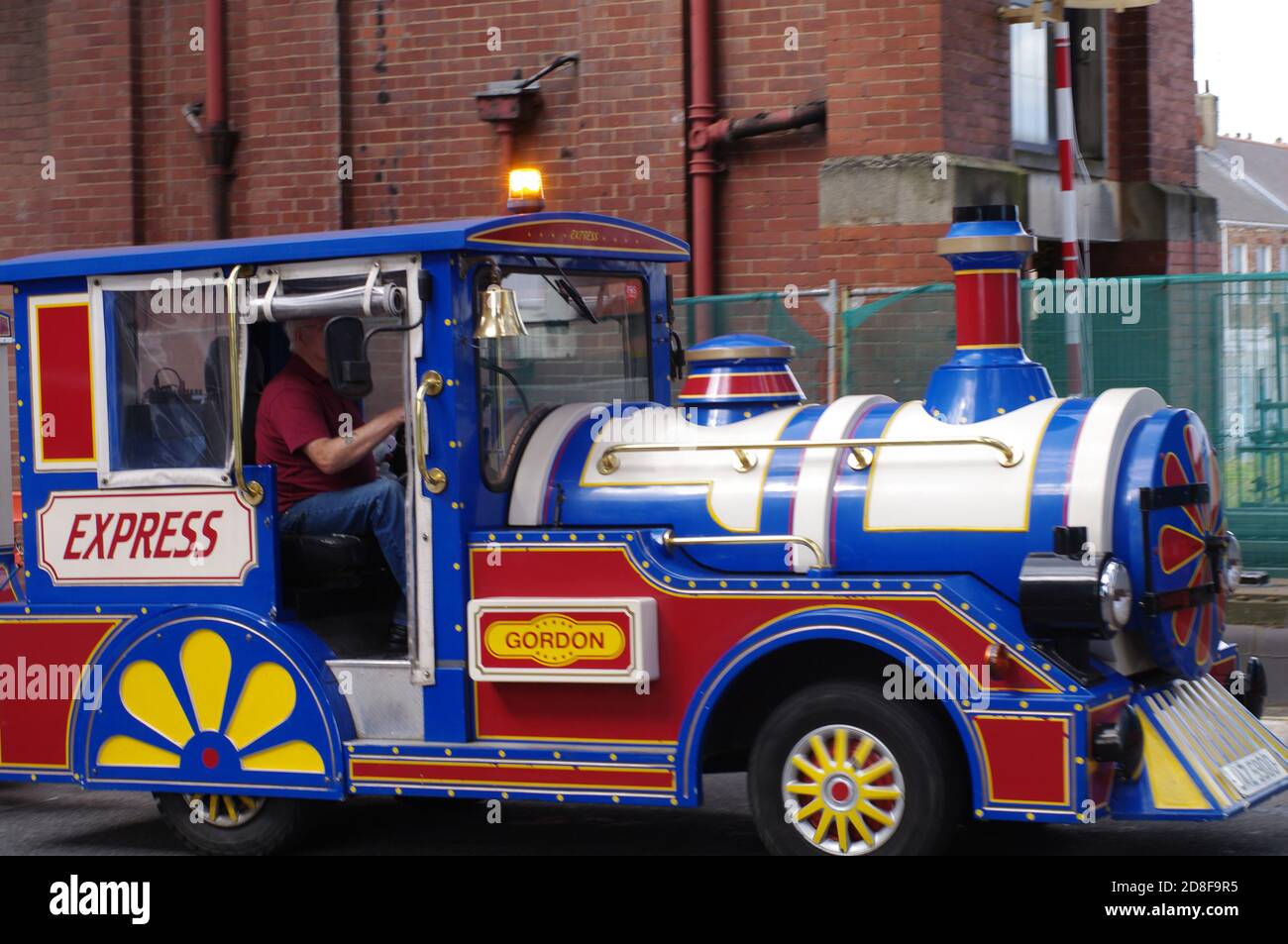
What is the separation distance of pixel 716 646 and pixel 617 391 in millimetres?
1505

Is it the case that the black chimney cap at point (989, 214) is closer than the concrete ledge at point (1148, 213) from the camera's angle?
Yes

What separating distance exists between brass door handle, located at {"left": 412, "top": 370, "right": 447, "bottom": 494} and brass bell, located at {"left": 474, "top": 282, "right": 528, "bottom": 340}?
23 cm

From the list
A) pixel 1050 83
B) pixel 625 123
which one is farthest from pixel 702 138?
pixel 1050 83

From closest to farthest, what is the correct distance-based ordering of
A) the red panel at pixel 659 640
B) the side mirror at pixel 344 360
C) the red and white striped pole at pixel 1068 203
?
the red panel at pixel 659 640, the side mirror at pixel 344 360, the red and white striped pole at pixel 1068 203

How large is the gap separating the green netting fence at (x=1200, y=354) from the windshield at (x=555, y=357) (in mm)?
3631

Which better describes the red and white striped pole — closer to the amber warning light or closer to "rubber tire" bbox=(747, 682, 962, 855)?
the amber warning light

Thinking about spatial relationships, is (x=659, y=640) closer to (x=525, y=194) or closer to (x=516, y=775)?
(x=516, y=775)

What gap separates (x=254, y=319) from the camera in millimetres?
6727

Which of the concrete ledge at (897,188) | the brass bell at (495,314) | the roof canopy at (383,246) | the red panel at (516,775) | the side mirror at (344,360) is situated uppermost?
the concrete ledge at (897,188)

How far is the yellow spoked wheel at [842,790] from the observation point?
19.2ft

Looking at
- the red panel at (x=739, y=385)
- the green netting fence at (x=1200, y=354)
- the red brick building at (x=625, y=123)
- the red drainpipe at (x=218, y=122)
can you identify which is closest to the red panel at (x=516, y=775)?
the red panel at (x=739, y=385)

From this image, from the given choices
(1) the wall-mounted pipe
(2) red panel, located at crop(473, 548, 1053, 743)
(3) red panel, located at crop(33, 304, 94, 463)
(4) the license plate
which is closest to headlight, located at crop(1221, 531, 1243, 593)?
(4) the license plate

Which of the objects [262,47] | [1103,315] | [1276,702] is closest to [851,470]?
[1276,702]

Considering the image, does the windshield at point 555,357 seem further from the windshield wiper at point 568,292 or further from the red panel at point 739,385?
the red panel at point 739,385
